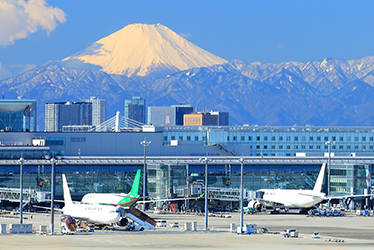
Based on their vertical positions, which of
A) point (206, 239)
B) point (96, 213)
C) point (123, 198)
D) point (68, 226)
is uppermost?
point (123, 198)

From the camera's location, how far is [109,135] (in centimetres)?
19588

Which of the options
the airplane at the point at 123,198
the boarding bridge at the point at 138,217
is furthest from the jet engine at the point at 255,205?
the boarding bridge at the point at 138,217

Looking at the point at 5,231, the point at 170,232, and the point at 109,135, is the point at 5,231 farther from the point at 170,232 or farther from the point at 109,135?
the point at 109,135

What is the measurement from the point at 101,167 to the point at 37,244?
73.9m

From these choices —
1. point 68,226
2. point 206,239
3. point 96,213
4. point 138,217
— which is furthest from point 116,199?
point 206,239

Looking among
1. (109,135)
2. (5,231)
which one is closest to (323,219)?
(5,231)

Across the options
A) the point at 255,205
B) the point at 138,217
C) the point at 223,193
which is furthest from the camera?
A: the point at 223,193

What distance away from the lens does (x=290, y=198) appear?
141 metres

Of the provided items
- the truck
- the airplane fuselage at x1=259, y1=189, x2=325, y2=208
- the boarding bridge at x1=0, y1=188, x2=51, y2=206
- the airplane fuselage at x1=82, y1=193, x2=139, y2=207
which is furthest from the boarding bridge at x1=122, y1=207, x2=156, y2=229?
the airplane fuselage at x1=259, y1=189, x2=325, y2=208

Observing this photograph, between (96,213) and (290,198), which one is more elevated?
(96,213)

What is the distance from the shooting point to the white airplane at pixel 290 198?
455 feet

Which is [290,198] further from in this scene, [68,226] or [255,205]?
[68,226]

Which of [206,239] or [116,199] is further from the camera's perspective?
[116,199]

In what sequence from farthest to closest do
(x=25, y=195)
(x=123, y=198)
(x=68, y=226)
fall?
(x=25, y=195) → (x=123, y=198) → (x=68, y=226)
